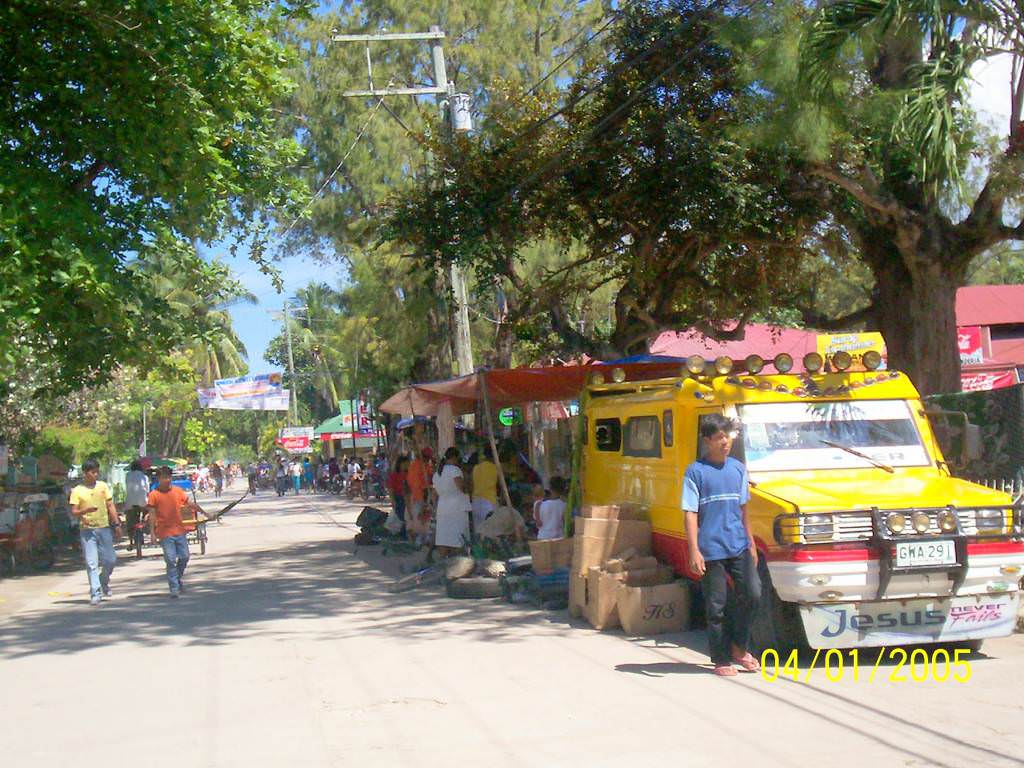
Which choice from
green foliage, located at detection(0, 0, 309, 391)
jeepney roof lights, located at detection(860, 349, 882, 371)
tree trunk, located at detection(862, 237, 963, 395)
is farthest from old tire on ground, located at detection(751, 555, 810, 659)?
green foliage, located at detection(0, 0, 309, 391)

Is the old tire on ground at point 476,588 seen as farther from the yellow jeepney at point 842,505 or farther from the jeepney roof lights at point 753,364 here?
the jeepney roof lights at point 753,364

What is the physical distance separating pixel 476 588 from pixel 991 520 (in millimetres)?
6000

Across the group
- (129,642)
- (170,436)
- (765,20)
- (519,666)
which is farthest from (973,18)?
(170,436)

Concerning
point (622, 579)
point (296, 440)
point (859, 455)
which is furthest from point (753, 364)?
point (296, 440)

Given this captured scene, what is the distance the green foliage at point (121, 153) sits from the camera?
14.0m

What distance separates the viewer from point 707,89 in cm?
1505

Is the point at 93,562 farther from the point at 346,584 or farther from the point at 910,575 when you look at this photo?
the point at 910,575

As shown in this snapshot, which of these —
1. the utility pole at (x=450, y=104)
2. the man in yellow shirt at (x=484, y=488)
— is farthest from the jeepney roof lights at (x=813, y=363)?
the utility pole at (x=450, y=104)

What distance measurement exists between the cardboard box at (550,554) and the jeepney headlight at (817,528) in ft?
14.4

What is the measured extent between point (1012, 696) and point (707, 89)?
32.7 ft

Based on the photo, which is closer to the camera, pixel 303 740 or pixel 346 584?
pixel 303 740

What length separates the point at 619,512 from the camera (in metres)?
10.5
